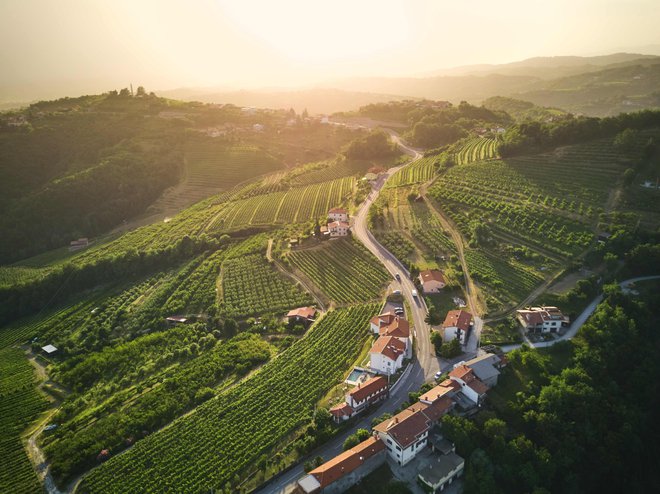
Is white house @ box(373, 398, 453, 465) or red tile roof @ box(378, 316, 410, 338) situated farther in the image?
red tile roof @ box(378, 316, 410, 338)

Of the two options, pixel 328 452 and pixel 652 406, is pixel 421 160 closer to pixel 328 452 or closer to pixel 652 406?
pixel 652 406

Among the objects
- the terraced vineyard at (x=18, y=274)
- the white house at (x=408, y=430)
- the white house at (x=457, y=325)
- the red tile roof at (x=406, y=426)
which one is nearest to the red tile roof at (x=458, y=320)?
the white house at (x=457, y=325)

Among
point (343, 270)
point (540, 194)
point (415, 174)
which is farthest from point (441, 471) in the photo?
point (415, 174)

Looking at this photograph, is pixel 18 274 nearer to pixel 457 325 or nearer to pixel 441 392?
pixel 457 325

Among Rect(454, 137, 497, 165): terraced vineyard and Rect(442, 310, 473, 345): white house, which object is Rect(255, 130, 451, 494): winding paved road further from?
Rect(454, 137, 497, 165): terraced vineyard

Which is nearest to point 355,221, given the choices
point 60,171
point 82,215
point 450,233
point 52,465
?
point 450,233

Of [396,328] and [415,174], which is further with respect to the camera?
[415,174]

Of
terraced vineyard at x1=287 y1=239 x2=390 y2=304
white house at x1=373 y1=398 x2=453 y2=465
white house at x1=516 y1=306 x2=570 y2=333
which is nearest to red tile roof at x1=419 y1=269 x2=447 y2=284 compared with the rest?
terraced vineyard at x1=287 y1=239 x2=390 y2=304
